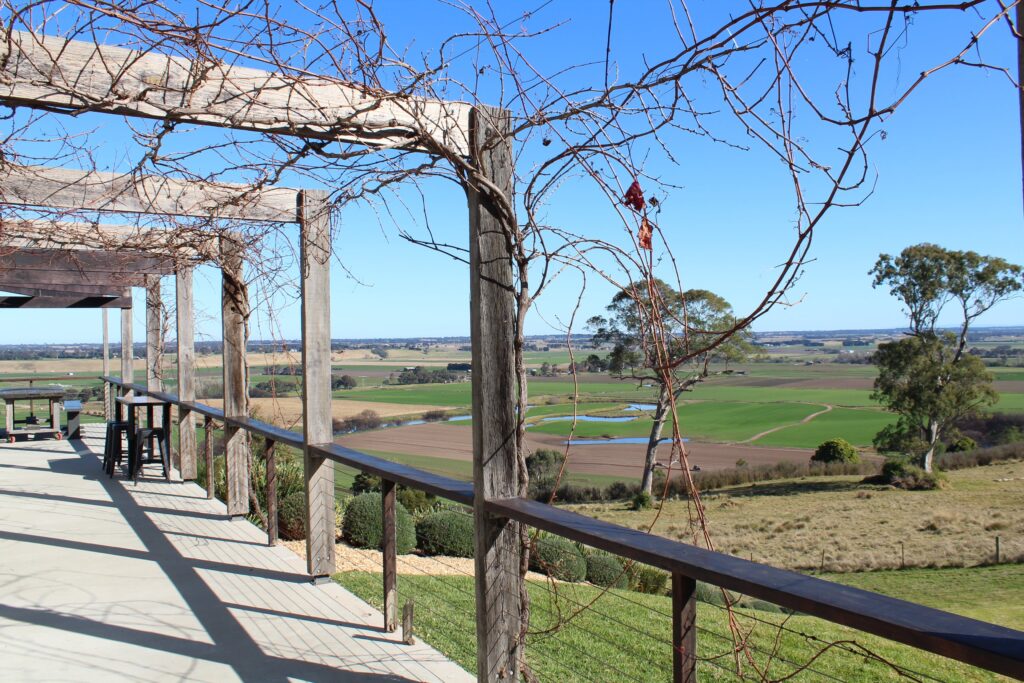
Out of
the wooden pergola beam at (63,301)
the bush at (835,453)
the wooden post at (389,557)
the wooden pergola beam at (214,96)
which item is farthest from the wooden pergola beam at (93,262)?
the bush at (835,453)

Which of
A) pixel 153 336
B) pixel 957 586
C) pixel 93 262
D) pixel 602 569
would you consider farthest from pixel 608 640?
pixel 957 586

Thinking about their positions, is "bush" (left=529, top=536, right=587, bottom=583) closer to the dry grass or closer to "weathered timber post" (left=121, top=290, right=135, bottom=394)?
"weathered timber post" (left=121, top=290, right=135, bottom=394)

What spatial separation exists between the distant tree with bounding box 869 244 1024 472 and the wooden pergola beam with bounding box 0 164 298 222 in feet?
107

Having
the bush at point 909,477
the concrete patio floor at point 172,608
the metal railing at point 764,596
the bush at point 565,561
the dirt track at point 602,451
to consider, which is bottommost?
the bush at point 909,477

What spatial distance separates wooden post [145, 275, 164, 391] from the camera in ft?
28.5

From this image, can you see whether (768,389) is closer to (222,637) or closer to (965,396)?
(965,396)

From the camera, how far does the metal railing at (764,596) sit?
117 cm

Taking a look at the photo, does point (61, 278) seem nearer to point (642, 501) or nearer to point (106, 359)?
point (106, 359)

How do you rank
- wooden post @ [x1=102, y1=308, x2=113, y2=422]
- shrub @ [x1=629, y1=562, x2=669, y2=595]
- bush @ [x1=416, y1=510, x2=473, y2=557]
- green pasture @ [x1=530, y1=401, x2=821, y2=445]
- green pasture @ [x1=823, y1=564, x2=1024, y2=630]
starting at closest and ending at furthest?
1. bush @ [x1=416, y1=510, x2=473, y2=557]
2. shrub @ [x1=629, y1=562, x2=669, y2=595]
3. wooden post @ [x1=102, y1=308, x2=113, y2=422]
4. green pasture @ [x1=823, y1=564, x2=1024, y2=630]
5. green pasture @ [x1=530, y1=401, x2=821, y2=445]

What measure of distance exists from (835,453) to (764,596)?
34125 millimetres

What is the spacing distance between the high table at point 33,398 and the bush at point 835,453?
29.4m

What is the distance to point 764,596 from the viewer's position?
1.43 m

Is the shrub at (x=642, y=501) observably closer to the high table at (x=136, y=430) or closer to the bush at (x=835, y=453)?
the bush at (x=835, y=453)

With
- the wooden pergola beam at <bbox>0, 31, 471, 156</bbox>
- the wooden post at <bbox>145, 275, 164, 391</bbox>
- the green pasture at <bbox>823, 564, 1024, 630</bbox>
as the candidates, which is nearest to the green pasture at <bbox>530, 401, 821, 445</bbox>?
the green pasture at <bbox>823, 564, 1024, 630</bbox>
